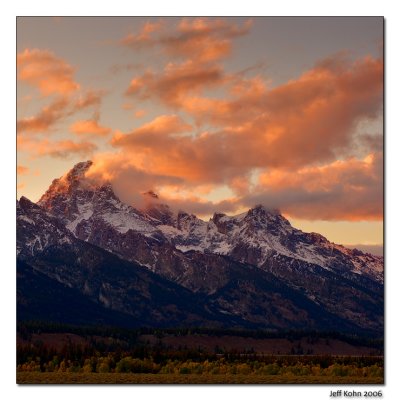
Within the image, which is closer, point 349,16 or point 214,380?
point 214,380

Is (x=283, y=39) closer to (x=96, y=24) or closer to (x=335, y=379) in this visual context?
(x=96, y=24)

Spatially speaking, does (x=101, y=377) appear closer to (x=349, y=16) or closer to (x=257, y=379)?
(x=257, y=379)

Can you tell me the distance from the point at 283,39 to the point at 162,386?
26.0 meters

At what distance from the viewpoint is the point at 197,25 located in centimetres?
6788

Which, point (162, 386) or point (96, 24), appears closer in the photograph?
point (162, 386)

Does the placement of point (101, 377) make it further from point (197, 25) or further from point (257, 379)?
point (197, 25)
